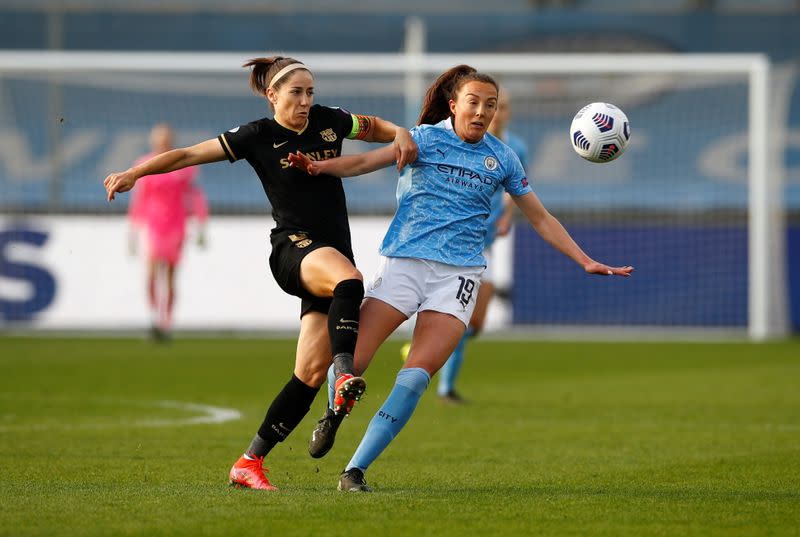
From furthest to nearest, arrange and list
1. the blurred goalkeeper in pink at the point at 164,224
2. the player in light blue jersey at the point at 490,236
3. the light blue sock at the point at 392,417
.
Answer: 1. the blurred goalkeeper in pink at the point at 164,224
2. the player in light blue jersey at the point at 490,236
3. the light blue sock at the point at 392,417

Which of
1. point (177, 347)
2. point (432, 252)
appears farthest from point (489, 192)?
point (177, 347)

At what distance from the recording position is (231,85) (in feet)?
67.5

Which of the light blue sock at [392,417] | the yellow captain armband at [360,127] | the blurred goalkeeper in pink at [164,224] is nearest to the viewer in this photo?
the light blue sock at [392,417]

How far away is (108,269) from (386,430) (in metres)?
13.4

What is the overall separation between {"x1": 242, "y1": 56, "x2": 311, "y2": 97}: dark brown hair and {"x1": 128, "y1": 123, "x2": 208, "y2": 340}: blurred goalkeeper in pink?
10.7 m

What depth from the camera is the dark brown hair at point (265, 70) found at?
6.34m

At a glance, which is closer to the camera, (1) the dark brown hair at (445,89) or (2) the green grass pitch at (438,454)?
(2) the green grass pitch at (438,454)

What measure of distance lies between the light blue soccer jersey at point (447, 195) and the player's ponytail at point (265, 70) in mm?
691

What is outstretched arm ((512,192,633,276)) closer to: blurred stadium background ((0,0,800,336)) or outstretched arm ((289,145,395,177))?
outstretched arm ((289,145,395,177))

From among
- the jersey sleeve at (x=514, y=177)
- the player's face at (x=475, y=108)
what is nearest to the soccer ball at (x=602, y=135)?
the jersey sleeve at (x=514, y=177)

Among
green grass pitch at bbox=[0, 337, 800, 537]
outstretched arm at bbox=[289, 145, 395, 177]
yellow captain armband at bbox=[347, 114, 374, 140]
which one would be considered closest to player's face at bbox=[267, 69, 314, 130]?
outstretched arm at bbox=[289, 145, 395, 177]

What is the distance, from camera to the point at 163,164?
599cm

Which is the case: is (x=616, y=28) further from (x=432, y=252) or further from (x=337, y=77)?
(x=432, y=252)

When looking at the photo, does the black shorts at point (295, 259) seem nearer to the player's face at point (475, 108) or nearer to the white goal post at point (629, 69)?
the player's face at point (475, 108)
